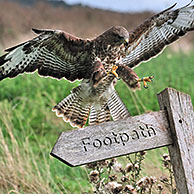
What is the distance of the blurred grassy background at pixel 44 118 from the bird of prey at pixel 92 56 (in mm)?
715

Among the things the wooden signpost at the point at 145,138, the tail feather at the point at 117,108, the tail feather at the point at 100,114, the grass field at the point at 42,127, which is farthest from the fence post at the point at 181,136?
the grass field at the point at 42,127

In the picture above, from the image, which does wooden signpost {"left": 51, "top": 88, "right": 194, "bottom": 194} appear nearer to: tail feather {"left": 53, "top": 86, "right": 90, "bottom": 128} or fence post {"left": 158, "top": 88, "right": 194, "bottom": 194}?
fence post {"left": 158, "top": 88, "right": 194, "bottom": 194}

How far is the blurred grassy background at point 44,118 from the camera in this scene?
3996 millimetres

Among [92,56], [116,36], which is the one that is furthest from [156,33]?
[92,56]

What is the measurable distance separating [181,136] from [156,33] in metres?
1.25

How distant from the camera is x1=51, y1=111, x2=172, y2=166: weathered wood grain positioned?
210cm

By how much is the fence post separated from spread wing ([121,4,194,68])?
0.92m

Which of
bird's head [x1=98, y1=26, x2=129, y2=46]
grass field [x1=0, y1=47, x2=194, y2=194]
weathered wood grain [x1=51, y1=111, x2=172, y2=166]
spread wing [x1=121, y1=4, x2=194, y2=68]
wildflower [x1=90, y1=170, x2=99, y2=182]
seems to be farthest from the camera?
grass field [x1=0, y1=47, x2=194, y2=194]

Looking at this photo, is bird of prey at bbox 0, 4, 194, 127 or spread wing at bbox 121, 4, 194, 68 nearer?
bird of prey at bbox 0, 4, 194, 127

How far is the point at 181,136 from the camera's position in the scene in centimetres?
219

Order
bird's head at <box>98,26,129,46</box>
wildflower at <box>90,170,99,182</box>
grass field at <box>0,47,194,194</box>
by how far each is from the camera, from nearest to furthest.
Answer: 1. wildflower at <box>90,170,99,182</box>
2. bird's head at <box>98,26,129,46</box>
3. grass field at <box>0,47,194,194</box>

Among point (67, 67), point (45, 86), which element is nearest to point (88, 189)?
point (67, 67)

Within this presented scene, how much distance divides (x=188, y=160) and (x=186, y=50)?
10431 mm

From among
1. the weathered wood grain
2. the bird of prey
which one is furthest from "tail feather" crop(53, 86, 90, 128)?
the weathered wood grain
